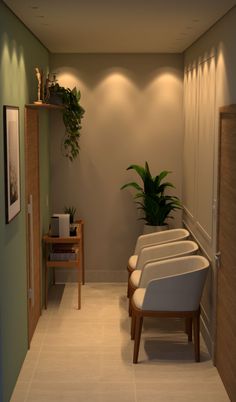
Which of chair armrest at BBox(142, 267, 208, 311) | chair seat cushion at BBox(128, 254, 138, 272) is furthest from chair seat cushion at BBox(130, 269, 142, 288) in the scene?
chair armrest at BBox(142, 267, 208, 311)

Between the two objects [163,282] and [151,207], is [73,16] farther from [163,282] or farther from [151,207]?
[151,207]

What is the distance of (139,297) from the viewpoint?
15.9ft

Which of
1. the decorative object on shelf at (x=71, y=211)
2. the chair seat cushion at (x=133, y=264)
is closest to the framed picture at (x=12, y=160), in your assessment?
the chair seat cushion at (x=133, y=264)

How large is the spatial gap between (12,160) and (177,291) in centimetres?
171

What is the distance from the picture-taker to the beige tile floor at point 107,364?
13.8 feet

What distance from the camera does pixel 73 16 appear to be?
431cm

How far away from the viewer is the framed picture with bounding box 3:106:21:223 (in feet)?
12.6

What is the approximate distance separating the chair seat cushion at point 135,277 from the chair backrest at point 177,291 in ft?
1.85

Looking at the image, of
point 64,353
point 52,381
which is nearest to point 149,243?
point 64,353

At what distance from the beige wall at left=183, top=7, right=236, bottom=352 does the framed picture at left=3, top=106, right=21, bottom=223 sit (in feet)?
5.21

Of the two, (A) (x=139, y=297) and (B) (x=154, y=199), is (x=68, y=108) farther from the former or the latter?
(A) (x=139, y=297)

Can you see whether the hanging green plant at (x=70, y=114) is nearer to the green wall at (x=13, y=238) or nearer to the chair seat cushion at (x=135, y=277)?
the green wall at (x=13, y=238)

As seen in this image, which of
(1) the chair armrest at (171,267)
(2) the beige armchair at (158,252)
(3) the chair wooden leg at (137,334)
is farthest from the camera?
(2) the beige armchair at (158,252)

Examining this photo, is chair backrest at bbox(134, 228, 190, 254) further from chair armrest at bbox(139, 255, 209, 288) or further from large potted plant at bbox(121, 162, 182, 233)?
chair armrest at bbox(139, 255, 209, 288)
